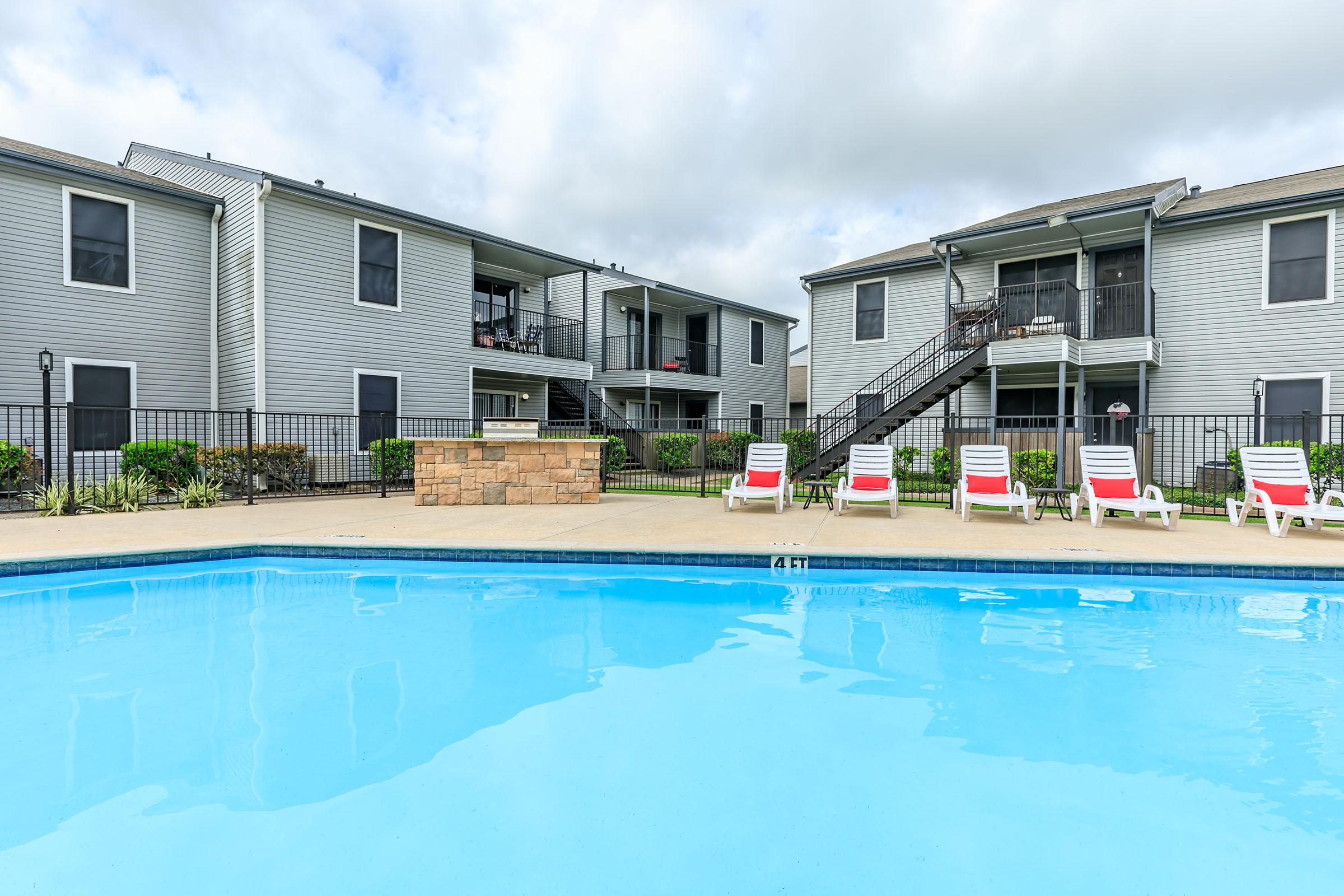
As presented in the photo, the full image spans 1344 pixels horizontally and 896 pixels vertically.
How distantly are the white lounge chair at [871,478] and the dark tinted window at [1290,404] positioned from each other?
8136mm

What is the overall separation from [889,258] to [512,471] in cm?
1197

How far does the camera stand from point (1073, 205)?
1490 cm

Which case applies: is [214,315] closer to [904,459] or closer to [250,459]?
[250,459]

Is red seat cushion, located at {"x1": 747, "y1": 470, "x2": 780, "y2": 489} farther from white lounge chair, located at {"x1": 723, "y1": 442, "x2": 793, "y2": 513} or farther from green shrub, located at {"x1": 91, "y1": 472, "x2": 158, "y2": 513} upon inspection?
green shrub, located at {"x1": 91, "y1": 472, "x2": 158, "y2": 513}

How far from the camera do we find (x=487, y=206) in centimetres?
2653

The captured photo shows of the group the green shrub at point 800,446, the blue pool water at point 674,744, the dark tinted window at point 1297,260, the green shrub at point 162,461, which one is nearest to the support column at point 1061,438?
the dark tinted window at point 1297,260

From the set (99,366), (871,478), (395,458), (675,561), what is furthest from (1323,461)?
(99,366)

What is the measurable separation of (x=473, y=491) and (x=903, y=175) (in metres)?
16.4

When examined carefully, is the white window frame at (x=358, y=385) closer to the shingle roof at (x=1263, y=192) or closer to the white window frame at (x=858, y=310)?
the white window frame at (x=858, y=310)

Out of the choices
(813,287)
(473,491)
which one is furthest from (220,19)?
(813,287)

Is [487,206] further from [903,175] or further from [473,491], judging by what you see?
[473,491]

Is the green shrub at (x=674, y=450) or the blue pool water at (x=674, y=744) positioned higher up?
the green shrub at (x=674, y=450)

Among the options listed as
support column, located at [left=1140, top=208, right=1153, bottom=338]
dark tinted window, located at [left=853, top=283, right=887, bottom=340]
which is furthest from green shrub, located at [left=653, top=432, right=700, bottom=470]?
support column, located at [left=1140, top=208, right=1153, bottom=338]

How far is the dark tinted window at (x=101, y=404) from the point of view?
11.2 meters
